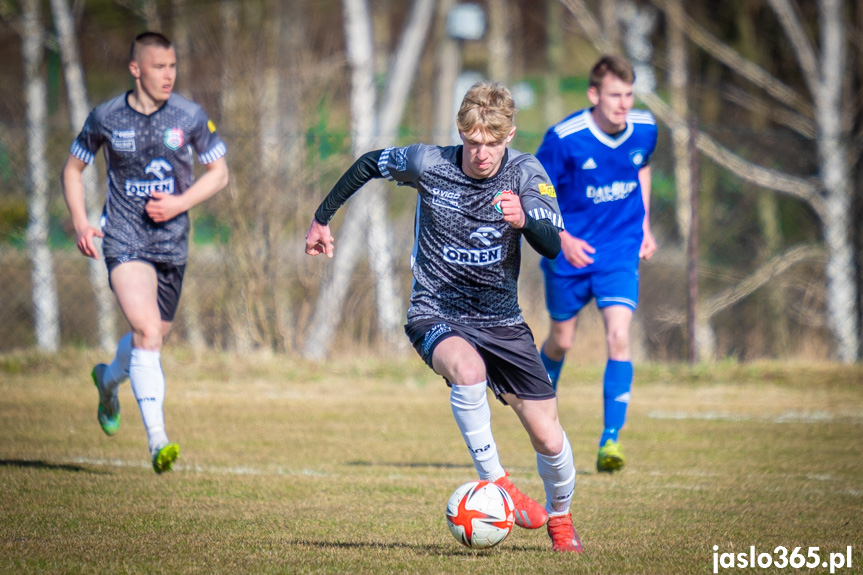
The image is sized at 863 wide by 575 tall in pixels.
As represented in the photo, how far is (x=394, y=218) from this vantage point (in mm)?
12023

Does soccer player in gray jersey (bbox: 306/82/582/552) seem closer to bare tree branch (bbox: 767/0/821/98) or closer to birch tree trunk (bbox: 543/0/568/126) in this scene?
bare tree branch (bbox: 767/0/821/98)

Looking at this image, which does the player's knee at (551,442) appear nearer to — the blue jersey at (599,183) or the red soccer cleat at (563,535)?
the red soccer cleat at (563,535)

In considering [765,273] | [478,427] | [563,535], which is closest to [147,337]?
[478,427]

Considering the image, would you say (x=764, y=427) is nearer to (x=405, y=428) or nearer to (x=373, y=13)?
(x=405, y=428)

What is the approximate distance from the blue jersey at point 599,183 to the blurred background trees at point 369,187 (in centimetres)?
415

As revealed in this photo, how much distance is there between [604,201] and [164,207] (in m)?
2.82

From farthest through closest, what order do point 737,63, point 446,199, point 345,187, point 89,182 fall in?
1. point 737,63
2. point 89,182
3. point 345,187
4. point 446,199

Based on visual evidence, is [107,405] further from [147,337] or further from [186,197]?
[186,197]

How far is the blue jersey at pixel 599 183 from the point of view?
639 cm

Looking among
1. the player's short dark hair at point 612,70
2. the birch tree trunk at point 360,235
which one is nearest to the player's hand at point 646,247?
the player's short dark hair at point 612,70

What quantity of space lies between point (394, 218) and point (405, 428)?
4.77 m

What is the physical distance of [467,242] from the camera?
4320 millimetres

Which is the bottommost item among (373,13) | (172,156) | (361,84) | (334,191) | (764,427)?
(764,427)

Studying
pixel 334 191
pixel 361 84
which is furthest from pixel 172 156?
pixel 361 84
